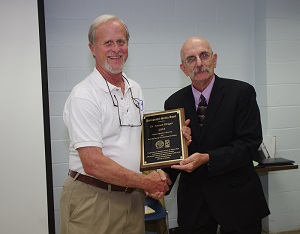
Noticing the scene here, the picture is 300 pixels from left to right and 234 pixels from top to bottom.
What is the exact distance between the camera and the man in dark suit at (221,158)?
→ 6.34ft

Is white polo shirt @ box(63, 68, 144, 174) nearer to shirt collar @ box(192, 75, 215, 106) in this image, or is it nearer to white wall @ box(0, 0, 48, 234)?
shirt collar @ box(192, 75, 215, 106)

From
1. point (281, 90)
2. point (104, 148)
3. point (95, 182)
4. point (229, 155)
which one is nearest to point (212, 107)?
point (229, 155)

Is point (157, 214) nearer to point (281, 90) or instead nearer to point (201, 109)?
point (201, 109)

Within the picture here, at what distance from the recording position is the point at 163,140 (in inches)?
79.0

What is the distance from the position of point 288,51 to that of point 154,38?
137 cm

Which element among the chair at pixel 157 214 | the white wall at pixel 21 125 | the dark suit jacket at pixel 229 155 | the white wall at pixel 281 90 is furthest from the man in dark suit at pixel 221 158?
the white wall at pixel 281 90

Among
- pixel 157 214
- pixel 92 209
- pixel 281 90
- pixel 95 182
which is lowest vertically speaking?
pixel 157 214

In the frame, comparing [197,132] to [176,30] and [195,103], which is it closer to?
[195,103]

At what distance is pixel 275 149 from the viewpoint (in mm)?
3621

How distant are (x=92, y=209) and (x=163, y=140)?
533 millimetres

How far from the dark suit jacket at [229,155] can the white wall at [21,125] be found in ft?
4.51

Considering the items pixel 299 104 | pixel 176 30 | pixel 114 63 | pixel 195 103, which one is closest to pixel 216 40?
pixel 176 30

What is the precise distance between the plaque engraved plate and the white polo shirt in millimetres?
46

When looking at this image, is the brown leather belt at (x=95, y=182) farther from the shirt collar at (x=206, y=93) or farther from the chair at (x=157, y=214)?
the chair at (x=157, y=214)
